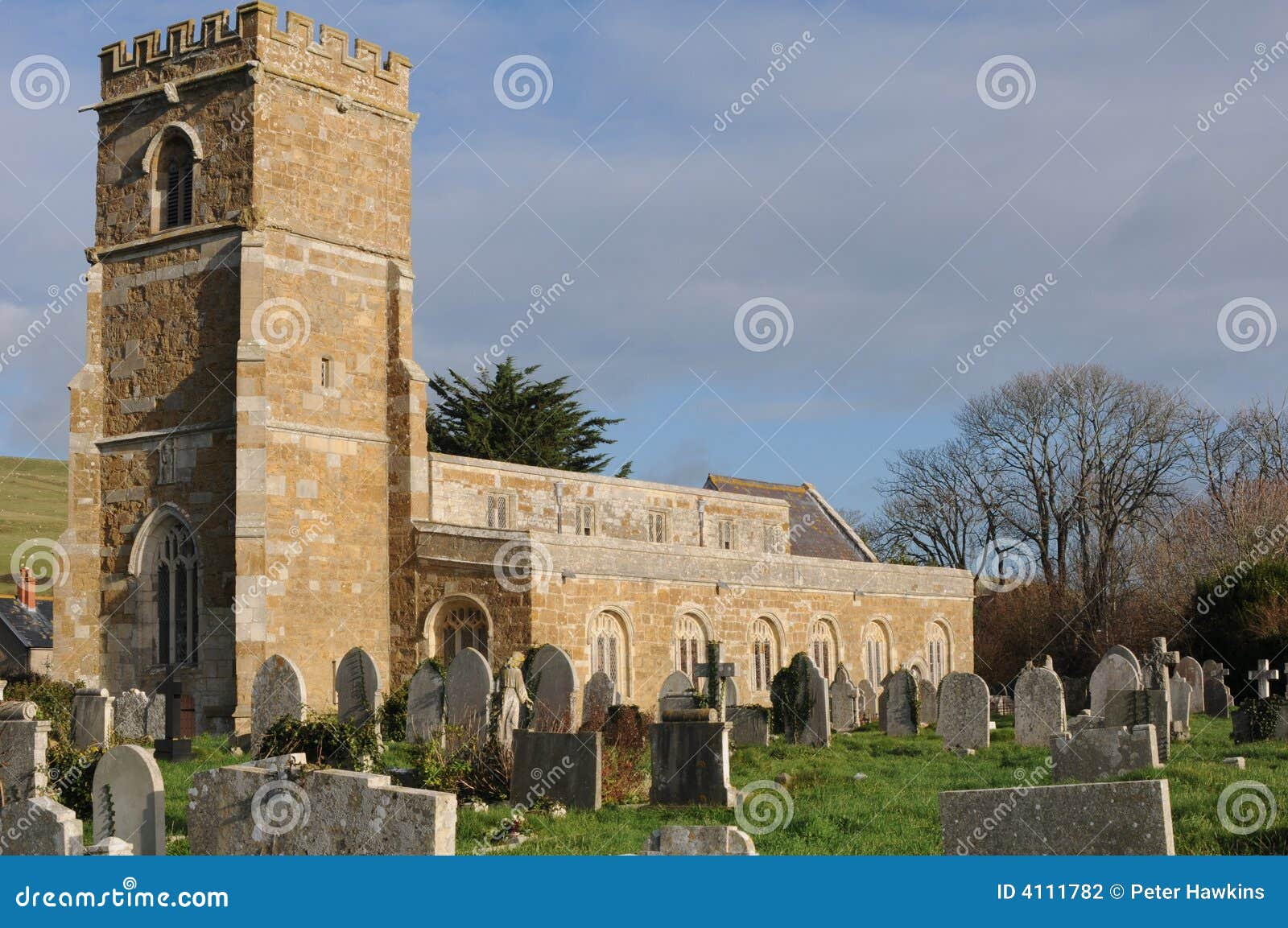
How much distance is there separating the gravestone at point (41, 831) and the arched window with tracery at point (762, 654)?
23.3 meters

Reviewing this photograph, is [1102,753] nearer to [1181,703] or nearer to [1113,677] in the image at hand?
[1113,677]

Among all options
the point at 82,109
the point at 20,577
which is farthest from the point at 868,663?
the point at 20,577

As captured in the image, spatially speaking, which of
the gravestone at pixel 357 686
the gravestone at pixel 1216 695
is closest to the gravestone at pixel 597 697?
the gravestone at pixel 357 686

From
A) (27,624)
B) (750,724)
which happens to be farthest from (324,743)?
(27,624)

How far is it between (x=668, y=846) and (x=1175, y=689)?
16.0 metres

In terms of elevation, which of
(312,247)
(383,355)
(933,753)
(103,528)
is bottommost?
(933,753)

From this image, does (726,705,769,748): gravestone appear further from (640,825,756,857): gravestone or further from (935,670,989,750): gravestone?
(640,825,756,857): gravestone

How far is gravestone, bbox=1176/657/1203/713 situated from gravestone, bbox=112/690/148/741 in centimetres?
1875

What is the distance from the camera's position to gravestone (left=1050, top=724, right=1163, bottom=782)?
13.4m

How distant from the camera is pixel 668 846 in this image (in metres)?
8.88

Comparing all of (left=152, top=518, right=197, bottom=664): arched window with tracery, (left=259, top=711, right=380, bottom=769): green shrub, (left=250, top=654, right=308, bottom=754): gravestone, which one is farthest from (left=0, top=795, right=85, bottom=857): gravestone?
(left=152, top=518, right=197, bottom=664): arched window with tracery

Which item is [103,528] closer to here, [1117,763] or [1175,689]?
[1175,689]

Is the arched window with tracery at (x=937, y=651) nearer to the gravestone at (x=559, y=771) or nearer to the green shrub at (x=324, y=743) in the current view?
the green shrub at (x=324, y=743)

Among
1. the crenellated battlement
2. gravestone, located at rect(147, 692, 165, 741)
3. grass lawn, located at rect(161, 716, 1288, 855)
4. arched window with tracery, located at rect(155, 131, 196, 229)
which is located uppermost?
the crenellated battlement
